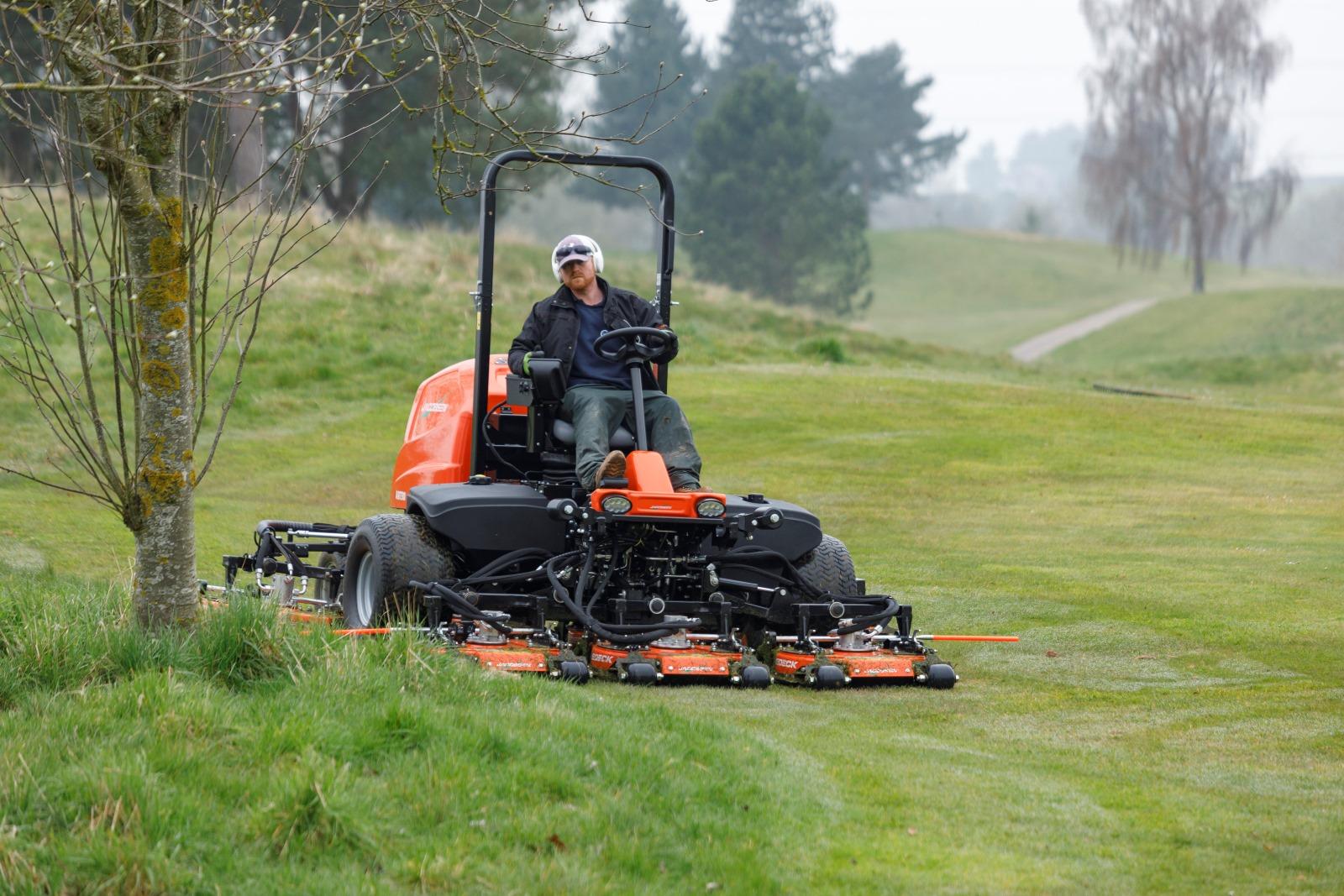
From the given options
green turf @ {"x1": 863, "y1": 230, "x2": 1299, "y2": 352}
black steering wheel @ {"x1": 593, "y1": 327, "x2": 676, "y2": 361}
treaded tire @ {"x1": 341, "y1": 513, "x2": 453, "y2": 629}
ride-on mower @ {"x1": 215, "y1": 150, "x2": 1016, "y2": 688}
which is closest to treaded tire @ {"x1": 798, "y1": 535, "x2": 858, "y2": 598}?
ride-on mower @ {"x1": 215, "y1": 150, "x2": 1016, "y2": 688}

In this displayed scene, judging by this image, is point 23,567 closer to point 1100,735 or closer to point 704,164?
point 1100,735

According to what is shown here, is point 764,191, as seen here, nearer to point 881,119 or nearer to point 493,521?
point 881,119

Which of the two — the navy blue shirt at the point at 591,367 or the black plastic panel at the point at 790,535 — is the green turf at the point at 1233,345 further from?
the navy blue shirt at the point at 591,367

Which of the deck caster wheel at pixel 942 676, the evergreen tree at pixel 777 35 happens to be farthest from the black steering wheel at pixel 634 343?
the evergreen tree at pixel 777 35

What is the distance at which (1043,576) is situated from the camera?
10.9 m

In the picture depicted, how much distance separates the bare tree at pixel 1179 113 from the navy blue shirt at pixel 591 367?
44.8 meters

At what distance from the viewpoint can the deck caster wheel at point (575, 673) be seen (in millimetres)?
6531

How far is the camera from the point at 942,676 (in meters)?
7.03

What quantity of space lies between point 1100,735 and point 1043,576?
4.78 metres

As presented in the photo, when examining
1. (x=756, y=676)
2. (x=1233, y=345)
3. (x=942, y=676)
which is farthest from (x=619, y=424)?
(x=1233, y=345)

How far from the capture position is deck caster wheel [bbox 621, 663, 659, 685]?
6.62 meters

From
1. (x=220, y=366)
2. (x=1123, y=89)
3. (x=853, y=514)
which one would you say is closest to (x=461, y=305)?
(x=220, y=366)

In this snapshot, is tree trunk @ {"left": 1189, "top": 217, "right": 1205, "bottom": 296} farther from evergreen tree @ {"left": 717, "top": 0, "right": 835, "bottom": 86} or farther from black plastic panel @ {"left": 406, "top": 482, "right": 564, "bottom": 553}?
black plastic panel @ {"left": 406, "top": 482, "right": 564, "bottom": 553}

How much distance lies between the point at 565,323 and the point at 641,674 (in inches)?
80.5
